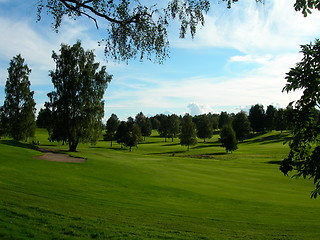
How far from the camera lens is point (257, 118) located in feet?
400

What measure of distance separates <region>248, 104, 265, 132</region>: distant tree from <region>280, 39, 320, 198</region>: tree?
12048cm

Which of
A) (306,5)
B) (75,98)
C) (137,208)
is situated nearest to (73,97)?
(75,98)

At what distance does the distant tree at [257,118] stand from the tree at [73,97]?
301 ft

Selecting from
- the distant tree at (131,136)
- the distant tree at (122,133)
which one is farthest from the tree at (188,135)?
the distant tree at (122,133)

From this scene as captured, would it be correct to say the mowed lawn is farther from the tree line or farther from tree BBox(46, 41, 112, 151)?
the tree line

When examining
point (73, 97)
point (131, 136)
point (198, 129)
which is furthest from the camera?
point (198, 129)

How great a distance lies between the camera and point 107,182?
21.3 meters

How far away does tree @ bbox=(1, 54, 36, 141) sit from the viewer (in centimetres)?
5662

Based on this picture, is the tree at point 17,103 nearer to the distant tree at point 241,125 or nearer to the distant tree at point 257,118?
the distant tree at point 241,125

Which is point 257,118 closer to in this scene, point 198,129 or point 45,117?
point 198,129

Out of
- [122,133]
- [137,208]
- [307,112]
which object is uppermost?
[307,112]

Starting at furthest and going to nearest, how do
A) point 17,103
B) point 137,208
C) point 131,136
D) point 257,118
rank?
point 257,118 < point 131,136 < point 17,103 < point 137,208

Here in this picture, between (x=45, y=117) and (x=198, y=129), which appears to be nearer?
(x=45, y=117)

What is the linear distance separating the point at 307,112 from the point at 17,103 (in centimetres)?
6002
